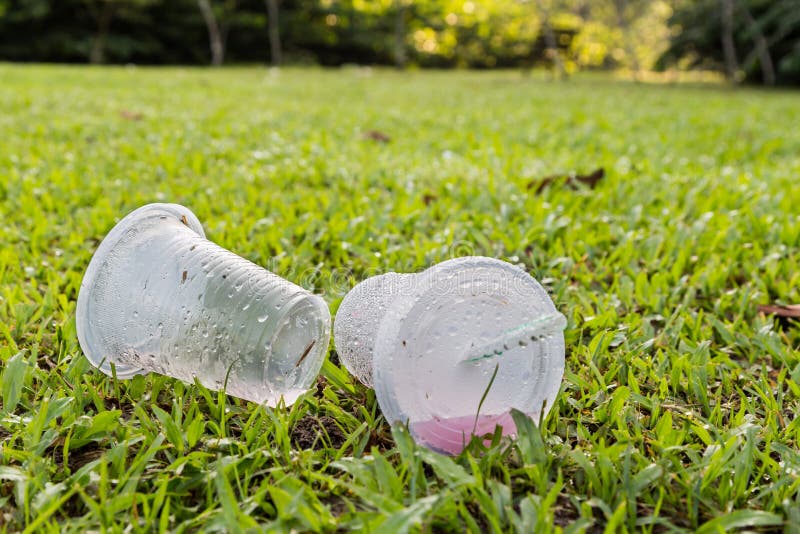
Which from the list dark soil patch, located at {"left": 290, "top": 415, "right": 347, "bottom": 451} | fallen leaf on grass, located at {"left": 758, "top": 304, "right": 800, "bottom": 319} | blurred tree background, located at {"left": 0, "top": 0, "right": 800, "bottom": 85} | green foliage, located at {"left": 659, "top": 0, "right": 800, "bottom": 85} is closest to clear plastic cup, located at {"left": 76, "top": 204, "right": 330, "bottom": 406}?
dark soil patch, located at {"left": 290, "top": 415, "right": 347, "bottom": 451}

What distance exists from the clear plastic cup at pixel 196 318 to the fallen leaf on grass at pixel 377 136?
3739mm

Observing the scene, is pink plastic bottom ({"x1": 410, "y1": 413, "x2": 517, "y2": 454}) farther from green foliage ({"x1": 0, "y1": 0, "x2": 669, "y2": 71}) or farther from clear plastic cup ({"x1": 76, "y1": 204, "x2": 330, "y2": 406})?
green foliage ({"x1": 0, "y1": 0, "x2": 669, "y2": 71})

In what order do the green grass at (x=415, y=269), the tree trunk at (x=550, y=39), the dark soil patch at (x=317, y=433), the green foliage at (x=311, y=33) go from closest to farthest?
1. the green grass at (x=415, y=269)
2. the dark soil patch at (x=317, y=433)
3. the tree trunk at (x=550, y=39)
4. the green foliage at (x=311, y=33)

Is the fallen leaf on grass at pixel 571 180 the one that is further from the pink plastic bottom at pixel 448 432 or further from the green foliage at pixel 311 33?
the green foliage at pixel 311 33

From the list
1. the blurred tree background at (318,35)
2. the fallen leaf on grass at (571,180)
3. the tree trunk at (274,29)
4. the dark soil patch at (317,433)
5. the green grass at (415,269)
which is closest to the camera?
the green grass at (415,269)

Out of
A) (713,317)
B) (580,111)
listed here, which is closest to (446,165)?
(713,317)

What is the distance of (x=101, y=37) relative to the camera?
20703 mm

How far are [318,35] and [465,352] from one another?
24104 millimetres

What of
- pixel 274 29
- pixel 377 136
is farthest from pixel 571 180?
pixel 274 29

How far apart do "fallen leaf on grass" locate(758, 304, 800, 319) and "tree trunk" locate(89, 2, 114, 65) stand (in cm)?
2144

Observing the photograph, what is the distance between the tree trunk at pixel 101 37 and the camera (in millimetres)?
20422

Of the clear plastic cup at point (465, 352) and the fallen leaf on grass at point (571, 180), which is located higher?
the clear plastic cup at point (465, 352)

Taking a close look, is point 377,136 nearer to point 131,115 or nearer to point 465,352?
point 131,115

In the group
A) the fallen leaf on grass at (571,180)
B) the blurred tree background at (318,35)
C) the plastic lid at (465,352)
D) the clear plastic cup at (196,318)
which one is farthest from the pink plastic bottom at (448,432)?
the blurred tree background at (318,35)
